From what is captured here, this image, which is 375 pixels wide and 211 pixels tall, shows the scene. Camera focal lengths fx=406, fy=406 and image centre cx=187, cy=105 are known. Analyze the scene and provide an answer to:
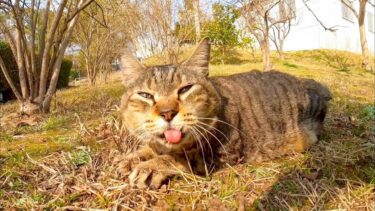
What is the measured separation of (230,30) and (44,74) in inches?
663

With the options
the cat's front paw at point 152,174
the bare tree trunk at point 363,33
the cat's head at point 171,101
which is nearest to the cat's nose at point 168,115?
the cat's head at point 171,101

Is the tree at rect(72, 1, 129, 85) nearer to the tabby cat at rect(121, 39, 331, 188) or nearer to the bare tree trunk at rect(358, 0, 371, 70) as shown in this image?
the bare tree trunk at rect(358, 0, 371, 70)

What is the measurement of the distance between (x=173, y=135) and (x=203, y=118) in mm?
271

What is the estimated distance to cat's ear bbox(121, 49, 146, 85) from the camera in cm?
289

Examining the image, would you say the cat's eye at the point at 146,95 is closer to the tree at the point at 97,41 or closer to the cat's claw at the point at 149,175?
the cat's claw at the point at 149,175

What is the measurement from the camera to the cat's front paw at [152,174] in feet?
8.24

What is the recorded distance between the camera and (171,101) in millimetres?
2459

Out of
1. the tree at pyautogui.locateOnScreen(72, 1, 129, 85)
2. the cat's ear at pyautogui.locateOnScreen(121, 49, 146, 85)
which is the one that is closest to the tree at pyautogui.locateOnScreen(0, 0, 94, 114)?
Result: the cat's ear at pyautogui.locateOnScreen(121, 49, 146, 85)

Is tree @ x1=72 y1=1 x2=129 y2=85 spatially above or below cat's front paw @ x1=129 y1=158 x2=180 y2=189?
above

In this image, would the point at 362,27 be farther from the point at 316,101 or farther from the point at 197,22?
the point at 316,101

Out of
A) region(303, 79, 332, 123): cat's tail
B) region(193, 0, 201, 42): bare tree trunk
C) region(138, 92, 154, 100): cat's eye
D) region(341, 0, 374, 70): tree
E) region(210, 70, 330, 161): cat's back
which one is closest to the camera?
region(138, 92, 154, 100): cat's eye

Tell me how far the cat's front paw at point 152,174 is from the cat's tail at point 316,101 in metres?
1.57

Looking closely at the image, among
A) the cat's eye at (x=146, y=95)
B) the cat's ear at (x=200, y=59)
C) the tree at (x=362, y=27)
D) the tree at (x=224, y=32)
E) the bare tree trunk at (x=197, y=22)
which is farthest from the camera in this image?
the tree at (x=224, y=32)

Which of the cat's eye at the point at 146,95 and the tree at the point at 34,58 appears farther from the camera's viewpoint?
the tree at the point at 34,58
